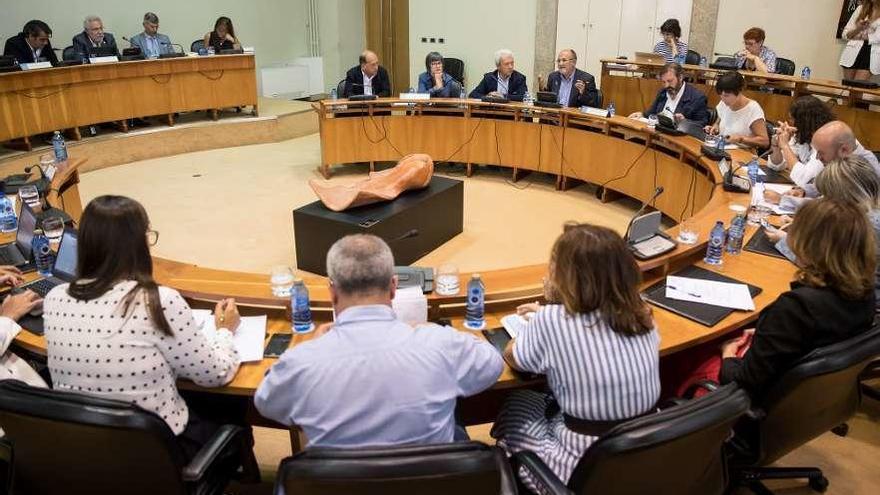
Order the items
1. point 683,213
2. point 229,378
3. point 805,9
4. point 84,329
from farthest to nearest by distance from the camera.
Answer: point 805,9
point 683,213
point 229,378
point 84,329

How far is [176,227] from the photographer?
5.51 m

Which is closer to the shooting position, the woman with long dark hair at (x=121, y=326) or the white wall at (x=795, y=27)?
the woman with long dark hair at (x=121, y=326)

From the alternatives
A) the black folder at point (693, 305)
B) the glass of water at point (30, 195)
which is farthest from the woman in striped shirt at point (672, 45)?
the glass of water at point (30, 195)

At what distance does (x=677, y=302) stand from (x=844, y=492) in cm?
97

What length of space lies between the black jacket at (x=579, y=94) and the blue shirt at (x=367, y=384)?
554cm

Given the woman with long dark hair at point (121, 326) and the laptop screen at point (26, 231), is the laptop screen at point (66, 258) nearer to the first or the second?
the laptop screen at point (26, 231)

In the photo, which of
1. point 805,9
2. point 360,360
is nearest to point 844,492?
point 360,360

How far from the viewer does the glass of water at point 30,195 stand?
149 inches

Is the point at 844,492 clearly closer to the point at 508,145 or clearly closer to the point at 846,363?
the point at 846,363

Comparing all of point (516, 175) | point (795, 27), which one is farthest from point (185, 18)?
point (795, 27)

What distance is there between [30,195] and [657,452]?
12.2 feet

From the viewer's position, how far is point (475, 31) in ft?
33.3

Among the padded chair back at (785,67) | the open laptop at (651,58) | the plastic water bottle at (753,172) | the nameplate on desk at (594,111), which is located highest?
the open laptop at (651,58)

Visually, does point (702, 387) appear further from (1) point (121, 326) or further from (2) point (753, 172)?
(2) point (753, 172)
